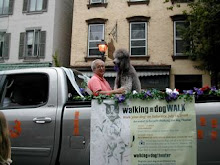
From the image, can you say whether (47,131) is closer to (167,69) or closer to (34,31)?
(167,69)

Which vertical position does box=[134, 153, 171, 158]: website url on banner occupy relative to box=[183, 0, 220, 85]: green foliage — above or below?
below

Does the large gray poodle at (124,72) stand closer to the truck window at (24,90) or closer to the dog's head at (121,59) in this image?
the dog's head at (121,59)

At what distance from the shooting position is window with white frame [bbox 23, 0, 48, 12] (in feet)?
56.7

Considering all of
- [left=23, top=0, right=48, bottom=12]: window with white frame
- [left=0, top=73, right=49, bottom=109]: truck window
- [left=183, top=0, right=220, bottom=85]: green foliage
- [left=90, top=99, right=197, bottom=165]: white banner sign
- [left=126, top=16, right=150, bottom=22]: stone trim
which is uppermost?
[left=23, top=0, right=48, bottom=12]: window with white frame

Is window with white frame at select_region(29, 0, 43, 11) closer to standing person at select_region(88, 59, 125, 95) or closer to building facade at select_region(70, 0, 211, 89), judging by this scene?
building facade at select_region(70, 0, 211, 89)

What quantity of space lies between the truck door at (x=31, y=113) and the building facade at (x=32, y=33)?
43.2 feet

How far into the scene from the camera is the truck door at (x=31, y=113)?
3133 millimetres

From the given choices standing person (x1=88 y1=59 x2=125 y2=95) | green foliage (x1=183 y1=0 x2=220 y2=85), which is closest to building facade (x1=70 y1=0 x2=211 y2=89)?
green foliage (x1=183 y1=0 x2=220 y2=85)

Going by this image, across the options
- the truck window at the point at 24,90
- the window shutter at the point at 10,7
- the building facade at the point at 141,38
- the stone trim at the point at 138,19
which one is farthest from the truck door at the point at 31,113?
the window shutter at the point at 10,7

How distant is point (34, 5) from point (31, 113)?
15869 millimetres

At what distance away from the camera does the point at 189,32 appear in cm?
1357

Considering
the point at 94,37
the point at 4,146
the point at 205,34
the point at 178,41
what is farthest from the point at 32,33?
the point at 4,146

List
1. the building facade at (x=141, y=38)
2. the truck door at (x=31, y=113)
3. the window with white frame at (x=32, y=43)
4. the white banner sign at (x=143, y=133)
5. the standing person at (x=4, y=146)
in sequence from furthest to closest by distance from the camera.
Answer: the window with white frame at (x=32, y=43)
the building facade at (x=141, y=38)
the truck door at (x=31, y=113)
the white banner sign at (x=143, y=133)
the standing person at (x=4, y=146)

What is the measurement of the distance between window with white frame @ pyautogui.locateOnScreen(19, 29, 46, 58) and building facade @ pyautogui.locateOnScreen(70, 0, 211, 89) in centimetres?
228
